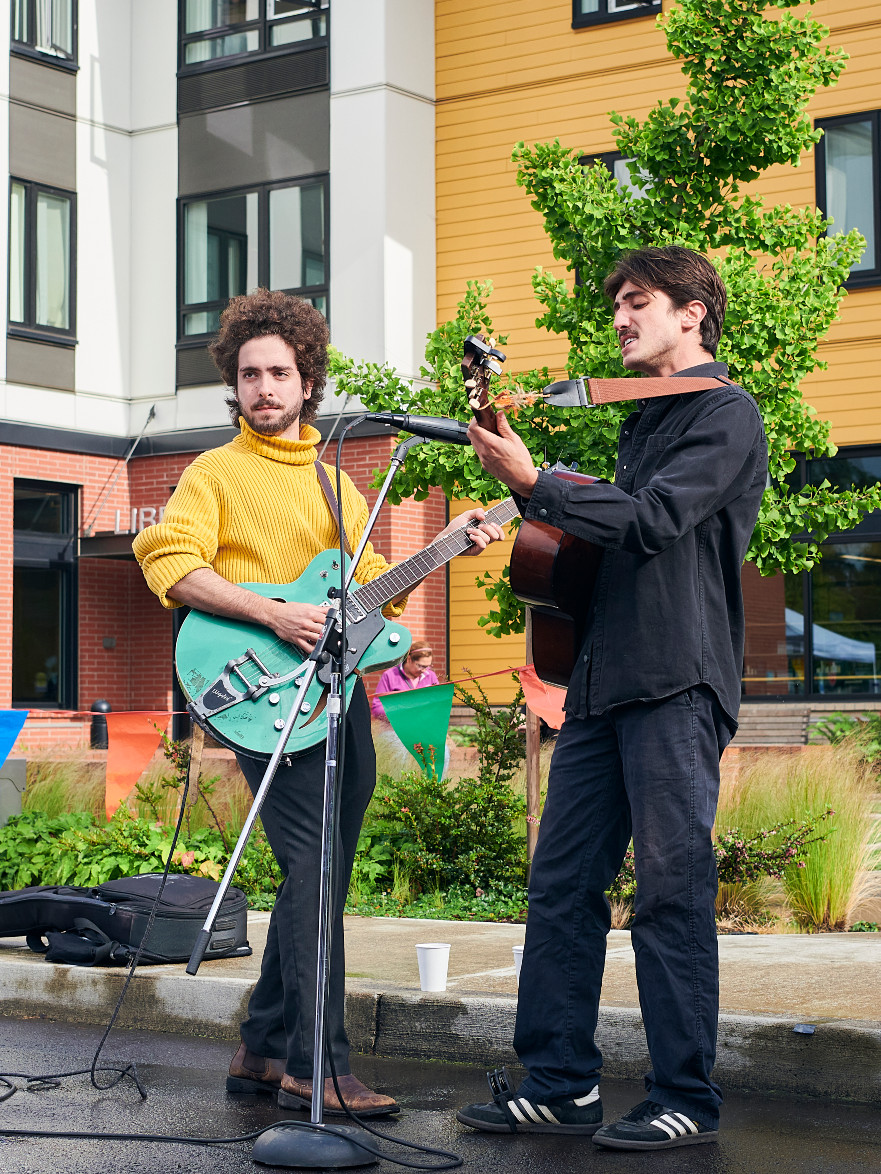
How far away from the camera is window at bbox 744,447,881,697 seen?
16.2m

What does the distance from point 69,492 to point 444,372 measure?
10.0 m

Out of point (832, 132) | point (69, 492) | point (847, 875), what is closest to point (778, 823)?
point (847, 875)

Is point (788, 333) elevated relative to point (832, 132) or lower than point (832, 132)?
lower

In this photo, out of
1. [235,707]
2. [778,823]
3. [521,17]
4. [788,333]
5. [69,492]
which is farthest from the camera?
[69,492]

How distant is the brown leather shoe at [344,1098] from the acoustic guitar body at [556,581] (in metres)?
1.31

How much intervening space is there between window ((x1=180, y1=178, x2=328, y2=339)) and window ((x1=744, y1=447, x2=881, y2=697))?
630 centimetres

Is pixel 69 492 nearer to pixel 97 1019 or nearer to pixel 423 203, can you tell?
pixel 423 203

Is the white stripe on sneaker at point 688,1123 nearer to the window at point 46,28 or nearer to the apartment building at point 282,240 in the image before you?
the apartment building at point 282,240

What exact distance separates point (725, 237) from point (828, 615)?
7.43 metres

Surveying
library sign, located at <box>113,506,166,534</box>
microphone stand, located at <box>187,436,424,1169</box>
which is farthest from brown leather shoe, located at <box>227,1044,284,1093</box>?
library sign, located at <box>113,506,166,534</box>

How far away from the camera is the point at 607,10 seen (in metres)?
17.3

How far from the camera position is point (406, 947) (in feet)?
21.7

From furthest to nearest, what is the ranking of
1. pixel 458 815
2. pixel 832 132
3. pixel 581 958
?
pixel 832 132 → pixel 458 815 → pixel 581 958

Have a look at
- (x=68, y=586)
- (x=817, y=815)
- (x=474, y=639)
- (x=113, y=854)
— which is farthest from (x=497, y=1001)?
(x=68, y=586)
